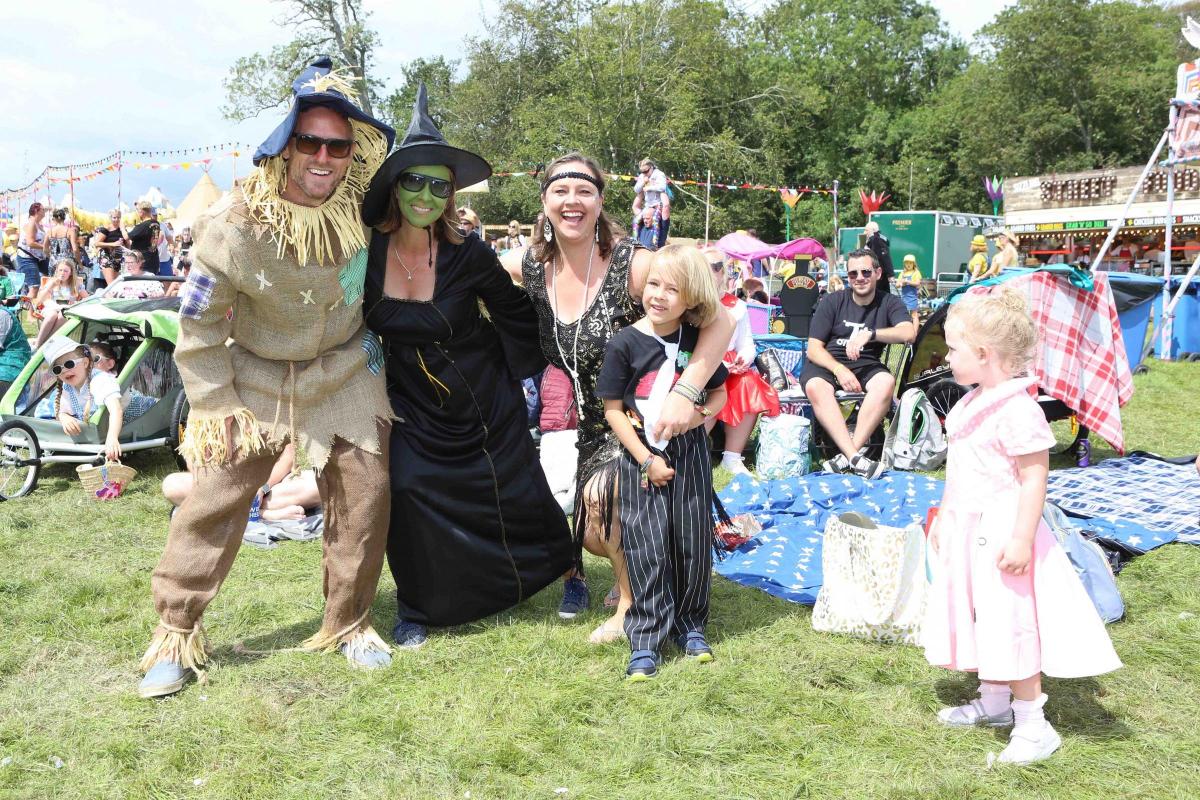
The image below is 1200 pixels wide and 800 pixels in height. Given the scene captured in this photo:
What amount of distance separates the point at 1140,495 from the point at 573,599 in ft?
12.5

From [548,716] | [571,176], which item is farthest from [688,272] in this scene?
[548,716]

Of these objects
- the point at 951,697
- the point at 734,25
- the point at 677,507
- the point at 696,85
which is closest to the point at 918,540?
the point at 951,697

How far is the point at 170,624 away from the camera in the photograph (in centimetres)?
317

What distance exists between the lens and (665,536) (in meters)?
3.31

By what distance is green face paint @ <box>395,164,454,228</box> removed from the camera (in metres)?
3.24

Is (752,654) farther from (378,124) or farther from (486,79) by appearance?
(486,79)

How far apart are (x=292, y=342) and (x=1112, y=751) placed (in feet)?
9.43

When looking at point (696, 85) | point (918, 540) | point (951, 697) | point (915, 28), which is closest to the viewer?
point (951, 697)

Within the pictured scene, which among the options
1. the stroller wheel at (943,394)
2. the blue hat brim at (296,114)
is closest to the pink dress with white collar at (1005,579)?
the blue hat brim at (296,114)

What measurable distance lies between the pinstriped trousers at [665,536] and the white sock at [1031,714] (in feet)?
3.71

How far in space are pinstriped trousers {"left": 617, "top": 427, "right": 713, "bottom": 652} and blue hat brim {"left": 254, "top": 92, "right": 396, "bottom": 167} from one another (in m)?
1.53

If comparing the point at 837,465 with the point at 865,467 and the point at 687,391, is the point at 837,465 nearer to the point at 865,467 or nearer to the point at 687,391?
the point at 865,467

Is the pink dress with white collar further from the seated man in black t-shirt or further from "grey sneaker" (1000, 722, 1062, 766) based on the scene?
the seated man in black t-shirt

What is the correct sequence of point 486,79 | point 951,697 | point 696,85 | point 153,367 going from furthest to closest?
point 486,79, point 696,85, point 153,367, point 951,697
